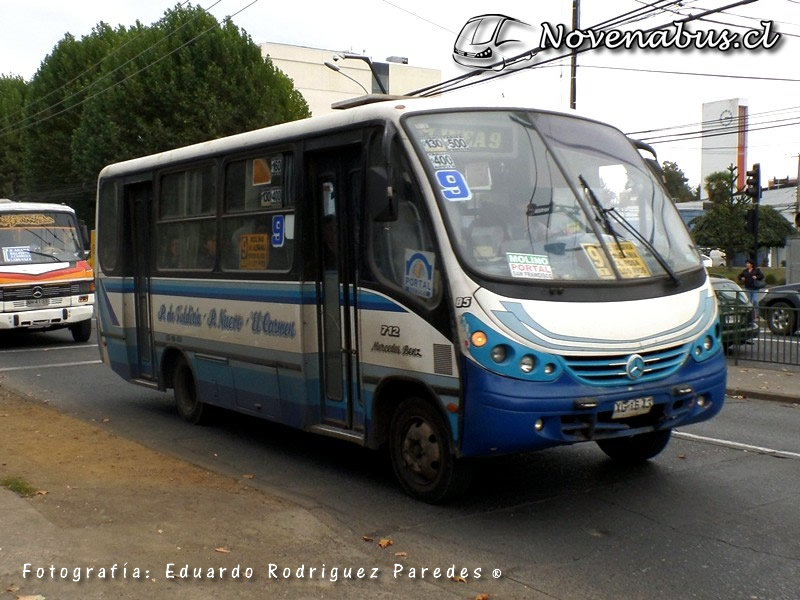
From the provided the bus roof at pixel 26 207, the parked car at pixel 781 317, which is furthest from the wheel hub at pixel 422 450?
the bus roof at pixel 26 207

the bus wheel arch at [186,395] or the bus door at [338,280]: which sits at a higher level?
the bus door at [338,280]

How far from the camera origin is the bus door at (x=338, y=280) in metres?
8.09

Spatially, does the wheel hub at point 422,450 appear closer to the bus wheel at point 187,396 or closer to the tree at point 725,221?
the bus wheel at point 187,396

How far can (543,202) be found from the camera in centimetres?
729

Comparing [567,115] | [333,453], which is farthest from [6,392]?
[567,115]

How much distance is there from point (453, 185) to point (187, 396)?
5328 mm

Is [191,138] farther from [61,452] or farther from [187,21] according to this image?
[61,452]

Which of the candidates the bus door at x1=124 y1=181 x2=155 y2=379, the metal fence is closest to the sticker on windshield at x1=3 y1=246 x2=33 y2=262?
the bus door at x1=124 y1=181 x2=155 y2=379

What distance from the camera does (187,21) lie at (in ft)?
139

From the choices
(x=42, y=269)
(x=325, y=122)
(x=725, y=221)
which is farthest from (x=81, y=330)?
(x=725, y=221)

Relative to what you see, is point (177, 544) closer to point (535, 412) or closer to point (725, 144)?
point (535, 412)

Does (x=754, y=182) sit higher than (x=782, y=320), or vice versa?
(x=754, y=182)

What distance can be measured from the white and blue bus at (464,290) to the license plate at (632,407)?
0.01 meters

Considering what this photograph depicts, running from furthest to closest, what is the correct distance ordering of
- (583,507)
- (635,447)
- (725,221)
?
(725,221)
(635,447)
(583,507)
